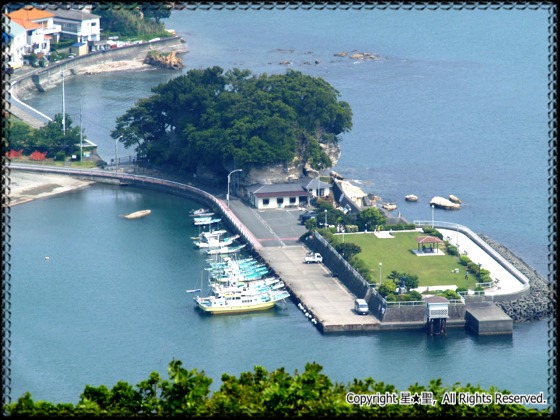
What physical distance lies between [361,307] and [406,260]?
4446 mm

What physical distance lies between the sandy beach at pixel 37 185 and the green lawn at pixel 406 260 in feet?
60.5

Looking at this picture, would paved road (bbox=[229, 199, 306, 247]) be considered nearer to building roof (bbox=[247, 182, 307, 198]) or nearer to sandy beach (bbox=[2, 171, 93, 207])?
building roof (bbox=[247, 182, 307, 198])

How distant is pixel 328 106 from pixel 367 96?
22654 mm

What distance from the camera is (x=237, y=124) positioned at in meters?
63.7

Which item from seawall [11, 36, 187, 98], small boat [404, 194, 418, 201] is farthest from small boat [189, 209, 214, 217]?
seawall [11, 36, 187, 98]

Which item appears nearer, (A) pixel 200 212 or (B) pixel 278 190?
(B) pixel 278 190

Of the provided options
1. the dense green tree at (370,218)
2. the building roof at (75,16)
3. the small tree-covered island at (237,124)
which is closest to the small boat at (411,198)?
the small tree-covered island at (237,124)

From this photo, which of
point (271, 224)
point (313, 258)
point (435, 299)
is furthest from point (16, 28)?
point (435, 299)

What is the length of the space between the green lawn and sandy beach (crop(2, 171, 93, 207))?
1845cm

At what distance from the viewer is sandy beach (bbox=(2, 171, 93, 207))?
218ft

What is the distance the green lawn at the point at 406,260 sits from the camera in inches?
1998

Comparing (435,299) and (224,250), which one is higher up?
(224,250)

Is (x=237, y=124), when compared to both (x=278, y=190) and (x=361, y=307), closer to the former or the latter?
(x=278, y=190)

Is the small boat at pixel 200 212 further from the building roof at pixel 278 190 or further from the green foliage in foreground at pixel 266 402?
the green foliage in foreground at pixel 266 402
